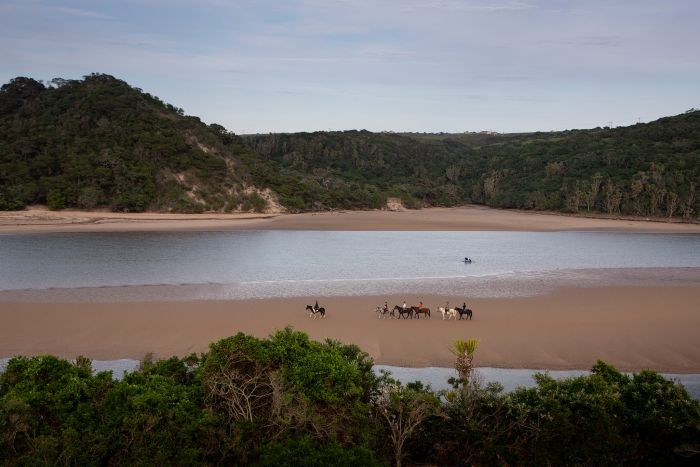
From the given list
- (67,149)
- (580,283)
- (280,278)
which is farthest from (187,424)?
(67,149)

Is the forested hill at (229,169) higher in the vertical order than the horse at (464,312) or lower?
higher

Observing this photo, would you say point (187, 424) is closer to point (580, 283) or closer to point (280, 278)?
point (280, 278)

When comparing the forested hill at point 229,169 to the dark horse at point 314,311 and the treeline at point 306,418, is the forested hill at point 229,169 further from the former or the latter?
the treeline at point 306,418

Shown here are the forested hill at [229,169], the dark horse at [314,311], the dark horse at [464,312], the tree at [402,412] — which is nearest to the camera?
the tree at [402,412]

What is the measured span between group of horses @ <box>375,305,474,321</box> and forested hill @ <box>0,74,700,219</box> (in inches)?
1997

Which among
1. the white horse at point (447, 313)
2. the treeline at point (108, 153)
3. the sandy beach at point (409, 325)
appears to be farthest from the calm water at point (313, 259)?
the treeline at point (108, 153)

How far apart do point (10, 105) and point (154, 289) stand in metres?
72.1

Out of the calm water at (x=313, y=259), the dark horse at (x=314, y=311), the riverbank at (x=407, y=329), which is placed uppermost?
the dark horse at (x=314, y=311)

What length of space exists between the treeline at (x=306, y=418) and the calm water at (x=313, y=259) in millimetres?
15284

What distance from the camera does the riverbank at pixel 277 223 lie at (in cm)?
5394

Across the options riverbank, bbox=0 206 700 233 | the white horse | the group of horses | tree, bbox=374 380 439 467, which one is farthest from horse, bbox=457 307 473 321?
riverbank, bbox=0 206 700 233

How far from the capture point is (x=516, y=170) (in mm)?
120125

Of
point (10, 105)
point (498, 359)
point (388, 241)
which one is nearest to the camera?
point (498, 359)

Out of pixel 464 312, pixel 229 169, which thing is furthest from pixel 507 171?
pixel 464 312
